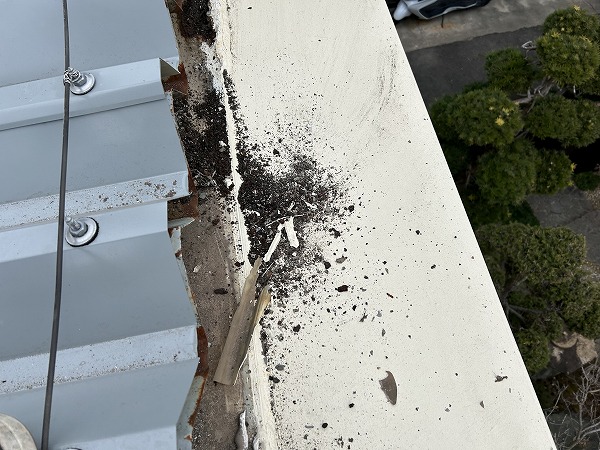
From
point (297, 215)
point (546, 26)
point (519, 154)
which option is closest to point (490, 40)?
point (546, 26)

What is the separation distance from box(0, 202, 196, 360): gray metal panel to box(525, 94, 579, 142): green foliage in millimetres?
4209

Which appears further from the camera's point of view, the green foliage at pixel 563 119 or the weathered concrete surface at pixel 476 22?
the weathered concrete surface at pixel 476 22

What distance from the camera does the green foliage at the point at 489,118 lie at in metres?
4.06

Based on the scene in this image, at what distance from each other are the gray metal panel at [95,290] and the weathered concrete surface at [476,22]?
613 cm

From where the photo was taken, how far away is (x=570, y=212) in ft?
18.5

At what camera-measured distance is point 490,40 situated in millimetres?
6719

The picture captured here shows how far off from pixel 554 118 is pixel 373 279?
3.31 m

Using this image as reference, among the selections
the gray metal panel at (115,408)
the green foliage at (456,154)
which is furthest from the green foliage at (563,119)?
the gray metal panel at (115,408)

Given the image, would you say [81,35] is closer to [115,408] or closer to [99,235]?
[99,235]

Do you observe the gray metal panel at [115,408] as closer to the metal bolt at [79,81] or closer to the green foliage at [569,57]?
the metal bolt at [79,81]

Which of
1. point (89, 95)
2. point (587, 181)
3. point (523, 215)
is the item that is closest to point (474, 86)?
point (523, 215)

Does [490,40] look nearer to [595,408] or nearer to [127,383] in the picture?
[595,408]

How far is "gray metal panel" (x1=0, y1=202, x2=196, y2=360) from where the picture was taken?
67.2 inches

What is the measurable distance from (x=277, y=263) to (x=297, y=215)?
1.02ft
